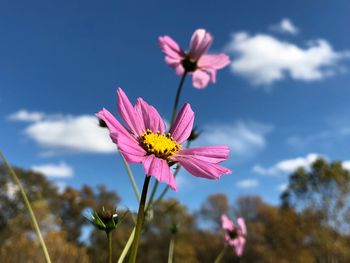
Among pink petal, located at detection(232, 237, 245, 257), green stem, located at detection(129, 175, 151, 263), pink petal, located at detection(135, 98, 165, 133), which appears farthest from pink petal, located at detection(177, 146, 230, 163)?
pink petal, located at detection(232, 237, 245, 257)

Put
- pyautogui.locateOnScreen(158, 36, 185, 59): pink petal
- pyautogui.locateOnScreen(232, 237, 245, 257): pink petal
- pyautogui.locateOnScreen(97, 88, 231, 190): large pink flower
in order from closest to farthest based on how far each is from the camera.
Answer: pyautogui.locateOnScreen(97, 88, 231, 190): large pink flower, pyautogui.locateOnScreen(158, 36, 185, 59): pink petal, pyautogui.locateOnScreen(232, 237, 245, 257): pink petal

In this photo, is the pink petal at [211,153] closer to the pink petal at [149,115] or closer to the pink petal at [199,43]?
the pink petal at [149,115]

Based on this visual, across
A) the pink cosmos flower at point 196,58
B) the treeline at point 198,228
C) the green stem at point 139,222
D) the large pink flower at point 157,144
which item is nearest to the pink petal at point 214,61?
the pink cosmos flower at point 196,58

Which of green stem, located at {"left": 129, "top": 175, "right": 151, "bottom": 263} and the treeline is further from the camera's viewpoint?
the treeline

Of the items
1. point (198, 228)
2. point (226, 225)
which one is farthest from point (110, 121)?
point (198, 228)

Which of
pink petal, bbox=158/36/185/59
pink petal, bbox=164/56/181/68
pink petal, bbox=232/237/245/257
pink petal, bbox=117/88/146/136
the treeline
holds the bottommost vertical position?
pink petal, bbox=117/88/146/136

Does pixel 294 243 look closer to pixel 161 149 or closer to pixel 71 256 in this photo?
pixel 71 256

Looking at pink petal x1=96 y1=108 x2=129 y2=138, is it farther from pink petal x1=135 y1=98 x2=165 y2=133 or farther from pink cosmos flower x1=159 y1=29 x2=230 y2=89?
pink cosmos flower x1=159 y1=29 x2=230 y2=89

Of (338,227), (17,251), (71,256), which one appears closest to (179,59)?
(71,256)
